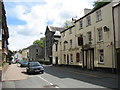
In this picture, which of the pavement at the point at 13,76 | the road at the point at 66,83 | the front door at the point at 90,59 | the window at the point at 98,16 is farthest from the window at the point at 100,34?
the pavement at the point at 13,76

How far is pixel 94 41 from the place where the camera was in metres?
22.7

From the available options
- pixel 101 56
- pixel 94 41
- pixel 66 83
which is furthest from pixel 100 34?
pixel 66 83

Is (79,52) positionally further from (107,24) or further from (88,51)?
(107,24)

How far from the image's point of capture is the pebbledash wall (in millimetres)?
19391

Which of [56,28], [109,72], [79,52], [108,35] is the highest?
[56,28]

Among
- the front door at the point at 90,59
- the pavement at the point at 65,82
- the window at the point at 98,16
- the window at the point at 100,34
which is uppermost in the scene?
the window at the point at 98,16

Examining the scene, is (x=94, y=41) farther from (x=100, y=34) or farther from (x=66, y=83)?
(x=66, y=83)

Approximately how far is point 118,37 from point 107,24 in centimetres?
284

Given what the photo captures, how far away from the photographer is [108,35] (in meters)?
19.6

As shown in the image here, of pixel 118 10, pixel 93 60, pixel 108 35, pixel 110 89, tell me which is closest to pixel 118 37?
pixel 108 35

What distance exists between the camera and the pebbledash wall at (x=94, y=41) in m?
19.4

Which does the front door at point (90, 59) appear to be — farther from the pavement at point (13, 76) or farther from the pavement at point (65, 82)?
the pavement at point (13, 76)

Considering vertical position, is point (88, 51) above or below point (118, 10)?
below

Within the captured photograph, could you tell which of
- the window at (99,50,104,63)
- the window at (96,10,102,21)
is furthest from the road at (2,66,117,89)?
the window at (96,10,102,21)
